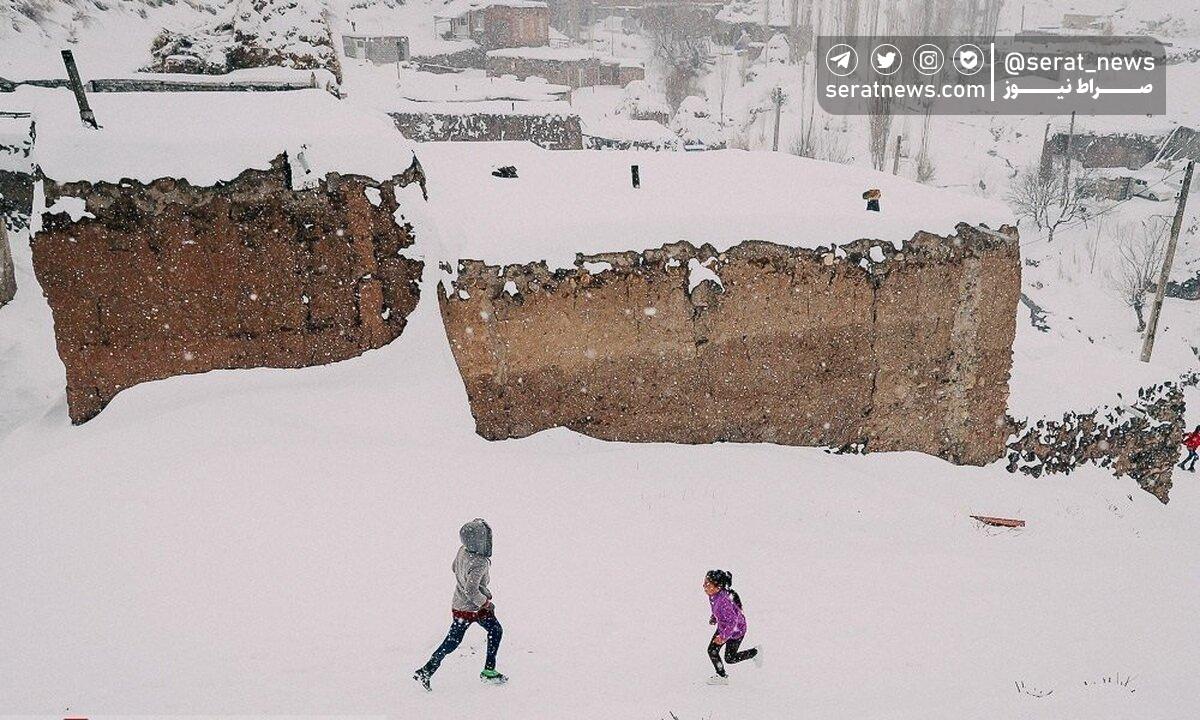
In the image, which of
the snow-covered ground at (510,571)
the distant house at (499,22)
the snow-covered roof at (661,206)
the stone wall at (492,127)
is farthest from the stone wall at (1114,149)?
the snow-covered ground at (510,571)

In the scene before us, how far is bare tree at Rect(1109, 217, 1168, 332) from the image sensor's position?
2667 cm

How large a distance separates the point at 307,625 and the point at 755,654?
2.96m

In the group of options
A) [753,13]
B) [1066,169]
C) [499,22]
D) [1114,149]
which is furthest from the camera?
[753,13]

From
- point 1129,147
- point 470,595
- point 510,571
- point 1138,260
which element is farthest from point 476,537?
point 1129,147

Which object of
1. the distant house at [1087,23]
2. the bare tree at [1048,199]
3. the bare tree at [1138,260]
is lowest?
the bare tree at [1138,260]

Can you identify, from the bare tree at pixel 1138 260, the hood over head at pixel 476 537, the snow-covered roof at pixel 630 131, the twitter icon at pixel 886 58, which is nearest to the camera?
the hood over head at pixel 476 537

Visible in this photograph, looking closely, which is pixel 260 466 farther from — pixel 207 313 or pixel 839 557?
pixel 839 557

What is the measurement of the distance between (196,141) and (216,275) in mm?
1257

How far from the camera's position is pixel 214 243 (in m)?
6.59

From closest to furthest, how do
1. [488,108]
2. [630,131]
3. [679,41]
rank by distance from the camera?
[488,108] < [630,131] < [679,41]

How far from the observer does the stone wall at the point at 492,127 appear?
27547 mm

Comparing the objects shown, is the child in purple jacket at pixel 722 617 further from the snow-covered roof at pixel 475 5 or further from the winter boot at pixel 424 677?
the snow-covered roof at pixel 475 5

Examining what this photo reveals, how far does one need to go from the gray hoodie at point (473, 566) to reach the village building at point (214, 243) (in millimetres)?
3819

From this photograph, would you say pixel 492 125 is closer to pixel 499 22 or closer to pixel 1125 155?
pixel 499 22
